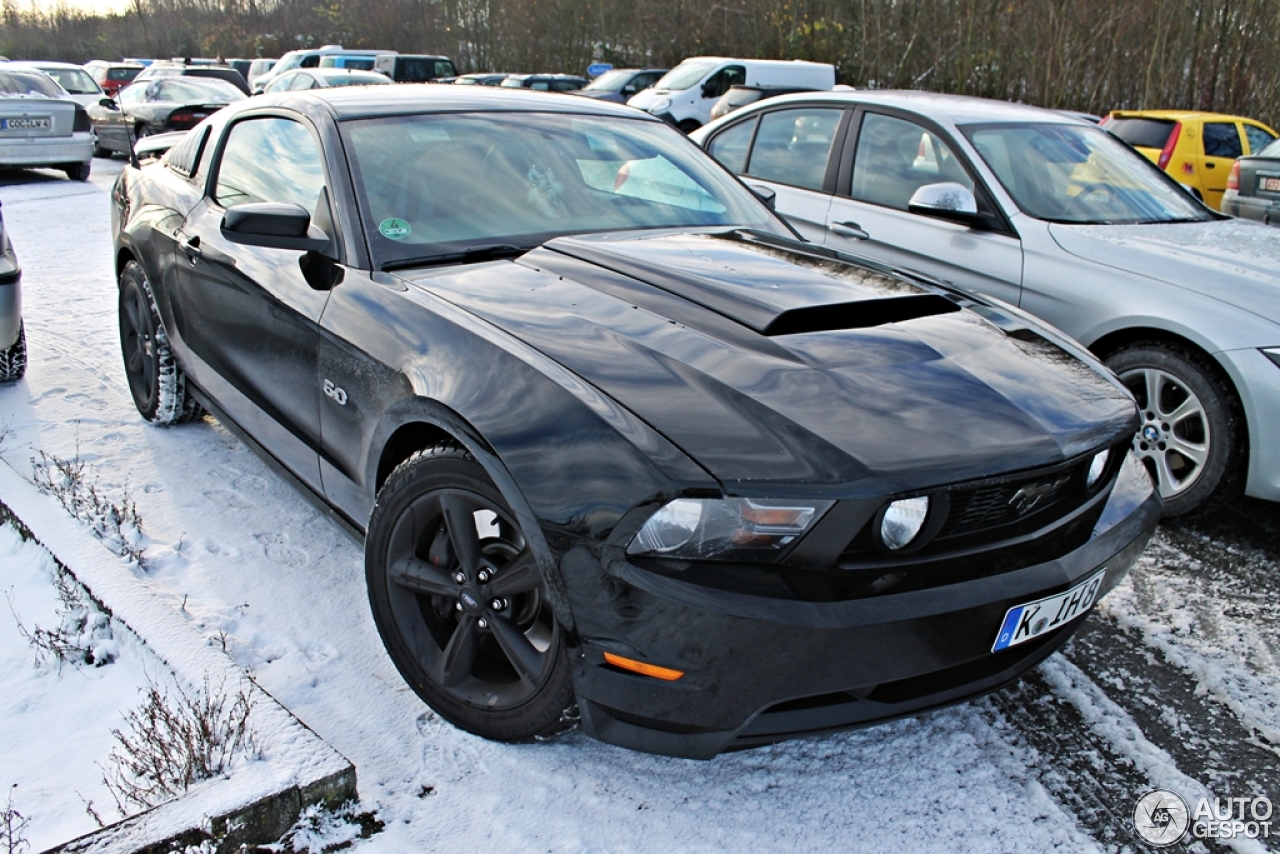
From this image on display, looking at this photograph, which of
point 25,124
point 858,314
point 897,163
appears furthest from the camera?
point 25,124

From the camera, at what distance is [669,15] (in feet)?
98.8

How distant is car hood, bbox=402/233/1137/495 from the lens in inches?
79.6

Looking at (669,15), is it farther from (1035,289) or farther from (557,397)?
(557,397)

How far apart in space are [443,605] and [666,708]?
2.61 ft

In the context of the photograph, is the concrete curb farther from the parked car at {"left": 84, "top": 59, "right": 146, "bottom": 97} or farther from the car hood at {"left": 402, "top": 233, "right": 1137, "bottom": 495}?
the parked car at {"left": 84, "top": 59, "right": 146, "bottom": 97}

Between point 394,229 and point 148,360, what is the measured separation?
6.86ft

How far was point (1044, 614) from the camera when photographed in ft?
7.19

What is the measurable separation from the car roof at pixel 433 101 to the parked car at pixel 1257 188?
6.19 m

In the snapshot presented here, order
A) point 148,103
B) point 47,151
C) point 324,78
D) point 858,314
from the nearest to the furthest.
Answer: point 858,314, point 47,151, point 148,103, point 324,78

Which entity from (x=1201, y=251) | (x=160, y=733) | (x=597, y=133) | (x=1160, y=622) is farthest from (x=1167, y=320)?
(x=160, y=733)

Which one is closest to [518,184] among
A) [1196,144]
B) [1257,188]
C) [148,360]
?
[148,360]

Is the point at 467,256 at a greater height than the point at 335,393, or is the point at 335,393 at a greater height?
the point at 467,256

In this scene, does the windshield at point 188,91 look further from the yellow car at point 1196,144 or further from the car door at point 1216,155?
the car door at point 1216,155

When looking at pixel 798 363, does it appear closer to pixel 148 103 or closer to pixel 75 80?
pixel 148 103
